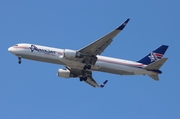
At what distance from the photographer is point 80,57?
2315 inches

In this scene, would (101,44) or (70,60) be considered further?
(70,60)

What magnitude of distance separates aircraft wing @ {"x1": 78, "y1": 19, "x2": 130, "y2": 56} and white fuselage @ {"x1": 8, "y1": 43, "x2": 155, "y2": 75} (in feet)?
6.87

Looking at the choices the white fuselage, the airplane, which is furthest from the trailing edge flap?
the white fuselage

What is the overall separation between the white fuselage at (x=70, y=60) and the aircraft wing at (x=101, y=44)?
2093 millimetres

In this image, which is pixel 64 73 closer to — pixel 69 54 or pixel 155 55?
pixel 69 54

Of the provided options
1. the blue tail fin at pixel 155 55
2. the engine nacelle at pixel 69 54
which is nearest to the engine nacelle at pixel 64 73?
the engine nacelle at pixel 69 54

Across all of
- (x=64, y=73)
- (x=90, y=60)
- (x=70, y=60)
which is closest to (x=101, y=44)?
(x=90, y=60)

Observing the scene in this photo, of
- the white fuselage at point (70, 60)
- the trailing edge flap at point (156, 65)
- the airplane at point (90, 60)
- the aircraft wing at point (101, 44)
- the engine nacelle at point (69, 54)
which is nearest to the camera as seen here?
the aircraft wing at point (101, 44)

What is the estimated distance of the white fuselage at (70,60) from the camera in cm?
5922

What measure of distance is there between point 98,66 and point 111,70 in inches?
78.1

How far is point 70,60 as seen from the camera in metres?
59.0

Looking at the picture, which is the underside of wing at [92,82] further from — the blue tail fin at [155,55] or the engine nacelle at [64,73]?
the blue tail fin at [155,55]

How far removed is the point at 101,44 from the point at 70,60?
5173 millimetres

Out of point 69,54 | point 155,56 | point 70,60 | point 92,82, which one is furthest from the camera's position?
point 92,82
